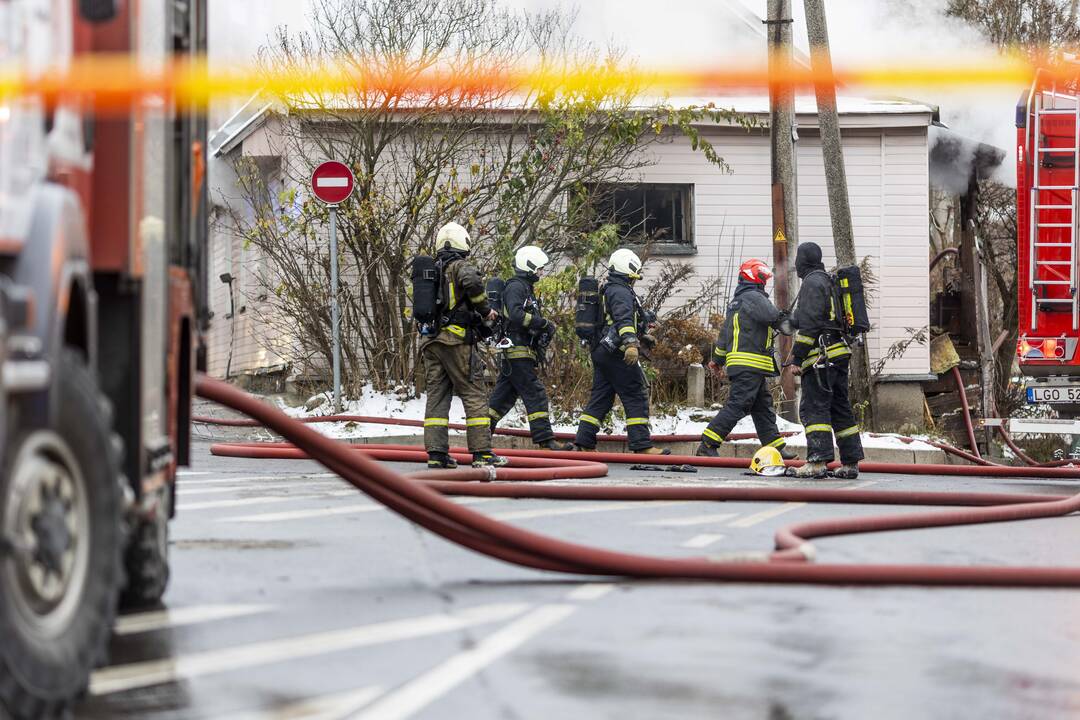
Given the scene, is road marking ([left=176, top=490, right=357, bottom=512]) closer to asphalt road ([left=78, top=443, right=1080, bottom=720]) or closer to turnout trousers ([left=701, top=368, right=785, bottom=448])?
asphalt road ([left=78, top=443, right=1080, bottom=720])

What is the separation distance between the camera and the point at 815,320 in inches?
531

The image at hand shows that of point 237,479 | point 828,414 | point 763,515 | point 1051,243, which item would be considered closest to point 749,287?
point 828,414

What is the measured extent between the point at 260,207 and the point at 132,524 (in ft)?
46.1

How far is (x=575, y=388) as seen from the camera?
1809 centimetres

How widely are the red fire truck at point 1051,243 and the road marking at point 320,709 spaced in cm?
1058

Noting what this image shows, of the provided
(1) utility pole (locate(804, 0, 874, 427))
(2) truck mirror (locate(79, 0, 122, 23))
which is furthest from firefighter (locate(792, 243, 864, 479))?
(2) truck mirror (locate(79, 0, 122, 23))

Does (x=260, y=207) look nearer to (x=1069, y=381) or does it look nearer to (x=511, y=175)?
(x=511, y=175)

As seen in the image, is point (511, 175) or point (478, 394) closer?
point (478, 394)

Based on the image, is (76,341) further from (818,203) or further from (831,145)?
(818,203)

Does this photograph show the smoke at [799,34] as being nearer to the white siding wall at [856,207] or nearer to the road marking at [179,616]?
the white siding wall at [856,207]

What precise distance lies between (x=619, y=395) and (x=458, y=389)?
2642mm

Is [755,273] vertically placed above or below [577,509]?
above

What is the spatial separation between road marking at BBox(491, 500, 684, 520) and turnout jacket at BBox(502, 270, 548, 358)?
14.9 ft

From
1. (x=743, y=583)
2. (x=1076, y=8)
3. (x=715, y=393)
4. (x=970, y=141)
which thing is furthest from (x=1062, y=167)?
(x=1076, y=8)
